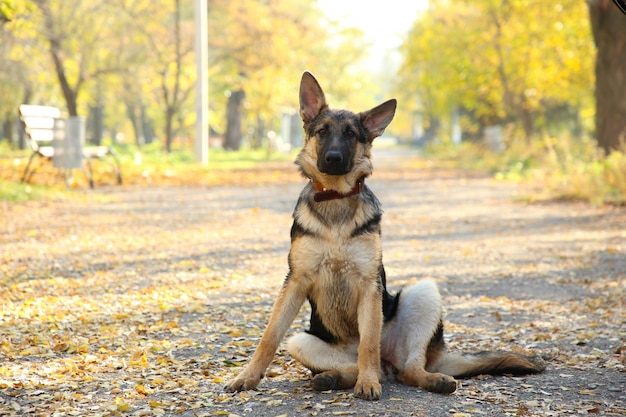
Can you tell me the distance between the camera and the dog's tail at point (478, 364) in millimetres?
4883

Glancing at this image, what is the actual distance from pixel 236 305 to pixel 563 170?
613 inches

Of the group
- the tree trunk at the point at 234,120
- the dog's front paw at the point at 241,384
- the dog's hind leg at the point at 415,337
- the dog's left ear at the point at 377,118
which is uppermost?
the tree trunk at the point at 234,120

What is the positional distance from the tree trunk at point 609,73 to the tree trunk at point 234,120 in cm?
2693

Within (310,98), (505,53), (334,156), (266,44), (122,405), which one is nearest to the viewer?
(122,405)

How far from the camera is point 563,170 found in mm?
20781

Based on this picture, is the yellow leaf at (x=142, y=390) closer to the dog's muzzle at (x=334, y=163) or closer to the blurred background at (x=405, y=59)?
the dog's muzzle at (x=334, y=163)

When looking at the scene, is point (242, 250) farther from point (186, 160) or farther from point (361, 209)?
point (186, 160)

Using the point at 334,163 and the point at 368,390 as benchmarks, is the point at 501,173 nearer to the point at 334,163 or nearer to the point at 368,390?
the point at 334,163

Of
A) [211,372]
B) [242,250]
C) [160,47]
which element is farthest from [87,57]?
[211,372]

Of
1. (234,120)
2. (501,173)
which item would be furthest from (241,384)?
(234,120)

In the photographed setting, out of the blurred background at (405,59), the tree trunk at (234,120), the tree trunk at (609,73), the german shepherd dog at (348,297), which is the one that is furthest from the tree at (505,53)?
the german shepherd dog at (348,297)

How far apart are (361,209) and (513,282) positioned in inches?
170

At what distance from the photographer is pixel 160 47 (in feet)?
117

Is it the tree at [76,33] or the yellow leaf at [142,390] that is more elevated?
the tree at [76,33]
